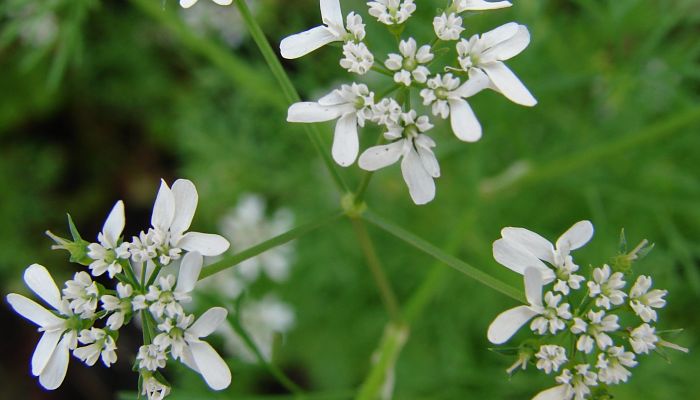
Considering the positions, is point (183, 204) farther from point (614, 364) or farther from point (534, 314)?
point (614, 364)

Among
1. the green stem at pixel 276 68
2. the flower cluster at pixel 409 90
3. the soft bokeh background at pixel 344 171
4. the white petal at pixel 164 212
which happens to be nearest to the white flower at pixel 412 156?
the flower cluster at pixel 409 90

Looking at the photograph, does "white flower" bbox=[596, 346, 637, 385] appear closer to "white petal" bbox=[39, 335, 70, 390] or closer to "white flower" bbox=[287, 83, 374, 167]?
"white flower" bbox=[287, 83, 374, 167]

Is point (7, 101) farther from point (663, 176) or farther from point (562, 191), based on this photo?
point (663, 176)

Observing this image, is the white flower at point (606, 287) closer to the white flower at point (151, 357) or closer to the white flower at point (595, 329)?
the white flower at point (595, 329)

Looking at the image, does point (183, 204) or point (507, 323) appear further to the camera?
point (183, 204)

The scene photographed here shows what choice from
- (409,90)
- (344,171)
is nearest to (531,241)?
(409,90)
